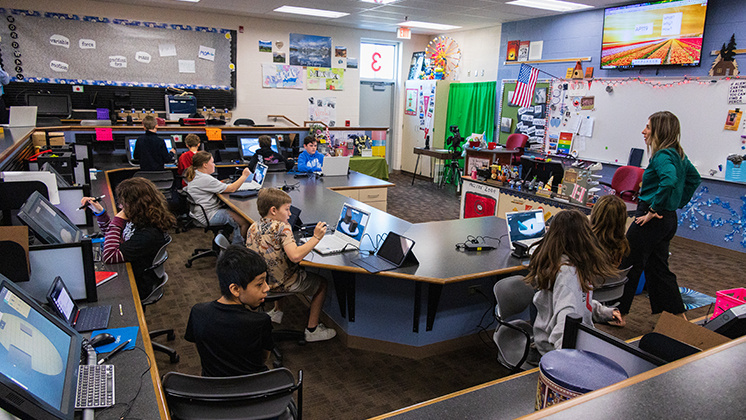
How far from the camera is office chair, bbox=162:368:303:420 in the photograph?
1.50 meters

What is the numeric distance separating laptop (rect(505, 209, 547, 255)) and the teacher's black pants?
0.95 m

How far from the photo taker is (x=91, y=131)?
5.91 meters

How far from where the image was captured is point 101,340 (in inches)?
70.6

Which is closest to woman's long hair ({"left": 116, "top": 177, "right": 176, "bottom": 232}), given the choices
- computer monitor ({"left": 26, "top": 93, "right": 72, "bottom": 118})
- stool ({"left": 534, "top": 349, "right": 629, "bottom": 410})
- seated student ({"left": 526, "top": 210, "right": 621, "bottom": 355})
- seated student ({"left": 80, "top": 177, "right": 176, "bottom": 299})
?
seated student ({"left": 80, "top": 177, "right": 176, "bottom": 299})

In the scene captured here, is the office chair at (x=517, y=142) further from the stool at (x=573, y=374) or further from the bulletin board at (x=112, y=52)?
the stool at (x=573, y=374)

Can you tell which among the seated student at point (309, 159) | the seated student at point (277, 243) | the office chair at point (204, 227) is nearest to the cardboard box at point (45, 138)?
the office chair at point (204, 227)

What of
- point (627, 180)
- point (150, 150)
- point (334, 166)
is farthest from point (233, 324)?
point (627, 180)

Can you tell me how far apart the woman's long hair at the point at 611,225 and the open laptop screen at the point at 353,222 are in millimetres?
1494

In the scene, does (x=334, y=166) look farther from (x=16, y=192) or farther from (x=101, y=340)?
(x=101, y=340)

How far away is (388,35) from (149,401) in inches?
393

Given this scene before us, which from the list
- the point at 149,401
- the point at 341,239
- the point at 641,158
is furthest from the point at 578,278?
the point at 641,158

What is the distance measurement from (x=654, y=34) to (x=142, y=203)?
6.52m

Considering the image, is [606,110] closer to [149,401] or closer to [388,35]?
[388,35]

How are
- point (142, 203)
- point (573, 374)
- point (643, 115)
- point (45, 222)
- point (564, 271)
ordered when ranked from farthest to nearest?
point (643, 115), point (142, 203), point (45, 222), point (564, 271), point (573, 374)
